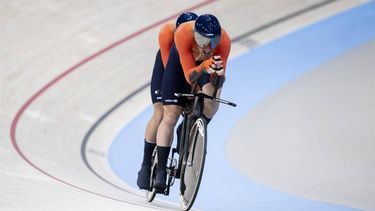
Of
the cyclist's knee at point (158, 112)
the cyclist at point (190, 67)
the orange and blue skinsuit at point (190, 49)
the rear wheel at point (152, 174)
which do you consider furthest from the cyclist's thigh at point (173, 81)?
the rear wheel at point (152, 174)

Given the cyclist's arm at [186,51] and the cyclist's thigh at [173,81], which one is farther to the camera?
the cyclist's thigh at [173,81]

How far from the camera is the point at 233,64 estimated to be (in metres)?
8.04

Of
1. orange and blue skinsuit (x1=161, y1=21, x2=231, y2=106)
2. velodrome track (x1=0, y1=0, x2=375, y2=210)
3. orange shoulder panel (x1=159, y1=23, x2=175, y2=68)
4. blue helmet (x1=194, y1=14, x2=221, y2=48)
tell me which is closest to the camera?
blue helmet (x1=194, y1=14, x2=221, y2=48)

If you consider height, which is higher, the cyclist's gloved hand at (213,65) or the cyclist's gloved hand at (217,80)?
the cyclist's gloved hand at (213,65)

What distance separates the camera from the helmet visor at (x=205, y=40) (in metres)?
3.72

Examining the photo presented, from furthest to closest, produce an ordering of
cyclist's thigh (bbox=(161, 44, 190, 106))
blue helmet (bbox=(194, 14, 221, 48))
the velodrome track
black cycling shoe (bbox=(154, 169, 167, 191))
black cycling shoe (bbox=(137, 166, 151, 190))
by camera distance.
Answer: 1. the velodrome track
2. black cycling shoe (bbox=(137, 166, 151, 190))
3. black cycling shoe (bbox=(154, 169, 167, 191))
4. cyclist's thigh (bbox=(161, 44, 190, 106))
5. blue helmet (bbox=(194, 14, 221, 48))

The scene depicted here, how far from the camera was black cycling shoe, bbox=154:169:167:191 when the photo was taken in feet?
13.7

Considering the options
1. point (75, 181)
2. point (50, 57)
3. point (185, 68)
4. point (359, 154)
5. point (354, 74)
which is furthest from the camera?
point (50, 57)

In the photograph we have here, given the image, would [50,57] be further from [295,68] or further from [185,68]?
[185,68]

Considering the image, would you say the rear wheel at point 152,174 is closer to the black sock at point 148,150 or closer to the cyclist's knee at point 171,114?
the black sock at point 148,150

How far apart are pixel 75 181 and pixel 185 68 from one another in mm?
1368

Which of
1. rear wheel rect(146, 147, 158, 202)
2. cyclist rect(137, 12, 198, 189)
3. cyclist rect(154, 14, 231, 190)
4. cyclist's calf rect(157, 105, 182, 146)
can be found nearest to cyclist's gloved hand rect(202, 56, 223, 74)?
cyclist rect(154, 14, 231, 190)

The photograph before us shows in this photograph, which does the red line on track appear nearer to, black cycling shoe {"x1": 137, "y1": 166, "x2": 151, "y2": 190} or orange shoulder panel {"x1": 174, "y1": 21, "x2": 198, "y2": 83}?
black cycling shoe {"x1": 137, "y1": 166, "x2": 151, "y2": 190}

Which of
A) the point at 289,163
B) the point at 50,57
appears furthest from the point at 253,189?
the point at 50,57
